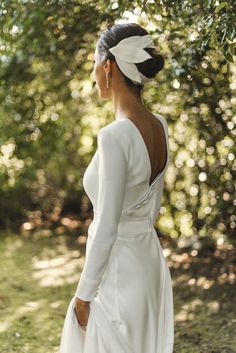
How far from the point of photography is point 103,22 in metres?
4.67

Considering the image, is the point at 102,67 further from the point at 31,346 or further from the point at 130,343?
the point at 31,346

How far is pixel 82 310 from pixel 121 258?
215 millimetres

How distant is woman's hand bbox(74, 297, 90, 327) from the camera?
234 centimetres

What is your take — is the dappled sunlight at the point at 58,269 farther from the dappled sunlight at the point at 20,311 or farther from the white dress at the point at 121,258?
the white dress at the point at 121,258

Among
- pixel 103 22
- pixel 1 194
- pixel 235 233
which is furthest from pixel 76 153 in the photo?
pixel 103 22

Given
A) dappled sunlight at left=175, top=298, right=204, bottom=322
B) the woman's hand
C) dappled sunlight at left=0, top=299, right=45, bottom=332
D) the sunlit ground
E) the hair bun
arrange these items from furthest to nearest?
dappled sunlight at left=175, top=298, right=204, bottom=322
dappled sunlight at left=0, top=299, right=45, bottom=332
the sunlit ground
the hair bun
the woman's hand

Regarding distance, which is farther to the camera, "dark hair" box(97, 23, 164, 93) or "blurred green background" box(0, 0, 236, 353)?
"blurred green background" box(0, 0, 236, 353)

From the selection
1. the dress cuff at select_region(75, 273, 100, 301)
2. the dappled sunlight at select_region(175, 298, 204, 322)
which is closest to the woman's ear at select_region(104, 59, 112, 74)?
the dress cuff at select_region(75, 273, 100, 301)

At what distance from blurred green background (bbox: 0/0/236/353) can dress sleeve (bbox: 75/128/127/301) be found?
3.75 ft

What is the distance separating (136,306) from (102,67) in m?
0.82

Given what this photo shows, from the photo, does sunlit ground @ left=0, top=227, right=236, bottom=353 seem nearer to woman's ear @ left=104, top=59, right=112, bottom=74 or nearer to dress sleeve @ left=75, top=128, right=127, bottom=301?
dress sleeve @ left=75, top=128, right=127, bottom=301

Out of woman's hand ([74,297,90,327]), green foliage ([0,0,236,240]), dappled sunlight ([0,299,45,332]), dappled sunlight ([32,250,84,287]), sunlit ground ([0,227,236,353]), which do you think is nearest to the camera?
woman's hand ([74,297,90,327])

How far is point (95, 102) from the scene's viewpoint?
21.0 feet

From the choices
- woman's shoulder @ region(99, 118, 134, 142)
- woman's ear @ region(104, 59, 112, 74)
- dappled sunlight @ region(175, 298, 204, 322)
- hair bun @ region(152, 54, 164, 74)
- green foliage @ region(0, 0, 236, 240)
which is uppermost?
woman's ear @ region(104, 59, 112, 74)
